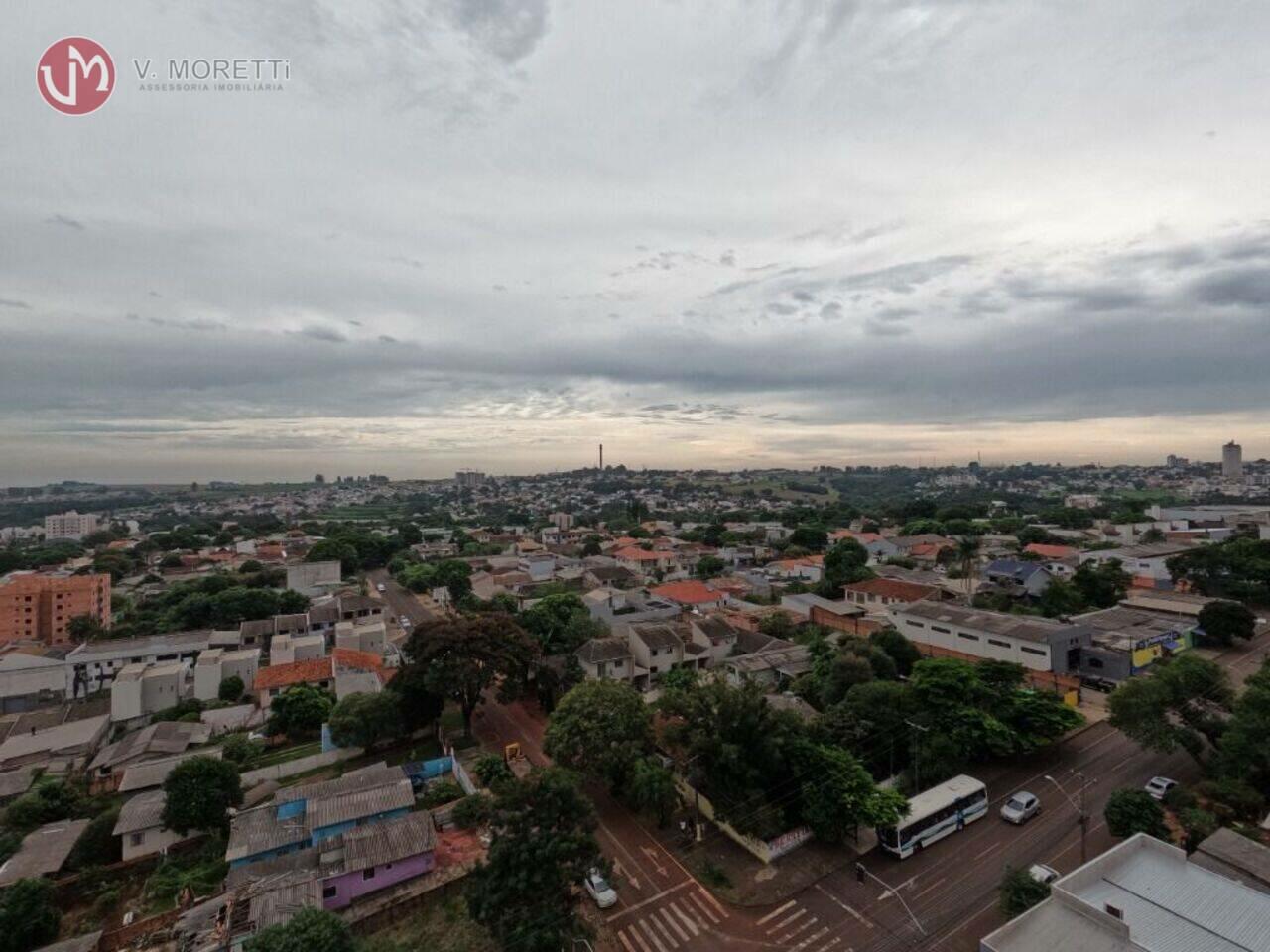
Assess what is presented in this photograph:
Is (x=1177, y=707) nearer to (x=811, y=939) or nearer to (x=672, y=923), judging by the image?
(x=811, y=939)

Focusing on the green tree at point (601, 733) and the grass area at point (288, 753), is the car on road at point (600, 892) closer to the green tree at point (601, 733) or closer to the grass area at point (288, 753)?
the green tree at point (601, 733)

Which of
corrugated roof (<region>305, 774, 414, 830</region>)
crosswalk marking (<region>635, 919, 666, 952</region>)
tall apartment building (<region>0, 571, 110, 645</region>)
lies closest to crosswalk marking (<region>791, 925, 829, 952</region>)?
crosswalk marking (<region>635, 919, 666, 952</region>)

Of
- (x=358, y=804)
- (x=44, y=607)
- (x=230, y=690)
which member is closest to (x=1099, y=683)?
(x=358, y=804)

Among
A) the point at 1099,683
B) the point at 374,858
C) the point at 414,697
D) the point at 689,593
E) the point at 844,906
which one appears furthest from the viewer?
the point at 689,593

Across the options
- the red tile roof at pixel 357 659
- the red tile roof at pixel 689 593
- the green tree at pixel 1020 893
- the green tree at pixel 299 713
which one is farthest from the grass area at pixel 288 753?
the red tile roof at pixel 689 593

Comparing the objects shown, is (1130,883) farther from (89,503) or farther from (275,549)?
(89,503)
